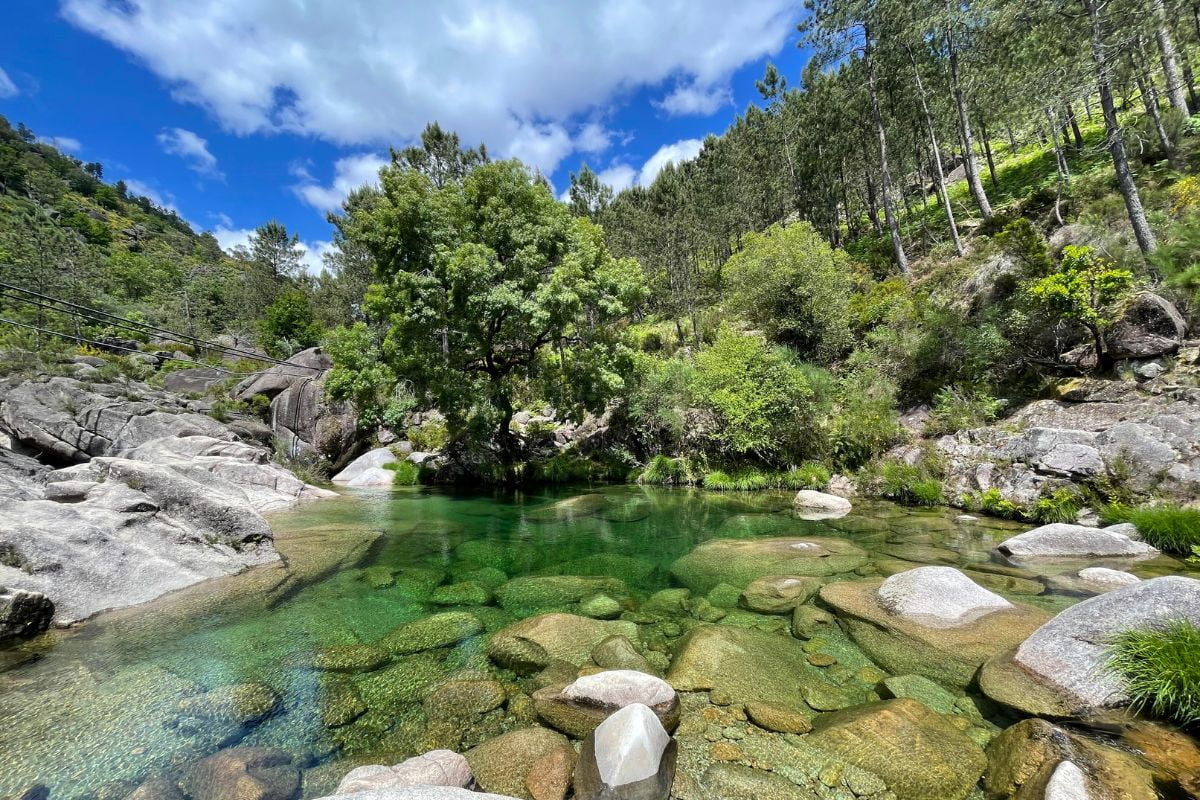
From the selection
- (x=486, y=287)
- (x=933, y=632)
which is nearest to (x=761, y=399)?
(x=486, y=287)

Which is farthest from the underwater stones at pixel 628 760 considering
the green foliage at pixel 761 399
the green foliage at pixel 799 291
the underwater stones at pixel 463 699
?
the green foliage at pixel 799 291

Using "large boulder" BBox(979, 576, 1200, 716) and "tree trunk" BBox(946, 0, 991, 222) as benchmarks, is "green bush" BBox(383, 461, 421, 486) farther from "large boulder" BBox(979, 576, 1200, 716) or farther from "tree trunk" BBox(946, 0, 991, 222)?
"tree trunk" BBox(946, 0, 991, 222)

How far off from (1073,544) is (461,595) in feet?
37.5

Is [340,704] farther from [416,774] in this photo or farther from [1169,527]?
[1169,527]

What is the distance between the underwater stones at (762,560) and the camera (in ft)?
29.9

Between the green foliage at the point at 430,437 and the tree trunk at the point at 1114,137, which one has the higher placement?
the tree trunk at the point at 1114,137

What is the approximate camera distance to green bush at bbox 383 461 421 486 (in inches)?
944

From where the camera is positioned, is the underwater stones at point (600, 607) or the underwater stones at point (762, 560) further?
the underwater stones at point (762, 560)

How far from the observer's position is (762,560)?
986 cm

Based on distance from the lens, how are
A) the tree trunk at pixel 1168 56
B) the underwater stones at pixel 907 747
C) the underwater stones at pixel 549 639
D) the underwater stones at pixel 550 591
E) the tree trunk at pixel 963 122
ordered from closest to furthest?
1. the underwater stones at pixel 907 747
2. the underwater stones at pixel 549 639
3. the underwater stones at pixel 550 591
4. the tree trunk at pixel 1168 56
5. the tree trunk at pixel 963 122

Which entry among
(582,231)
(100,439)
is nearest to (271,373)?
(100,439)

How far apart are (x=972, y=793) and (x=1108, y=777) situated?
89 centimetres

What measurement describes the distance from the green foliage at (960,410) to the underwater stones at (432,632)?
15.6m

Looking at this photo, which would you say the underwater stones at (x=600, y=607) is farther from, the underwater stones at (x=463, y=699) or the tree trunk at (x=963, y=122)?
the tree trunk at (x=963, y=122)
